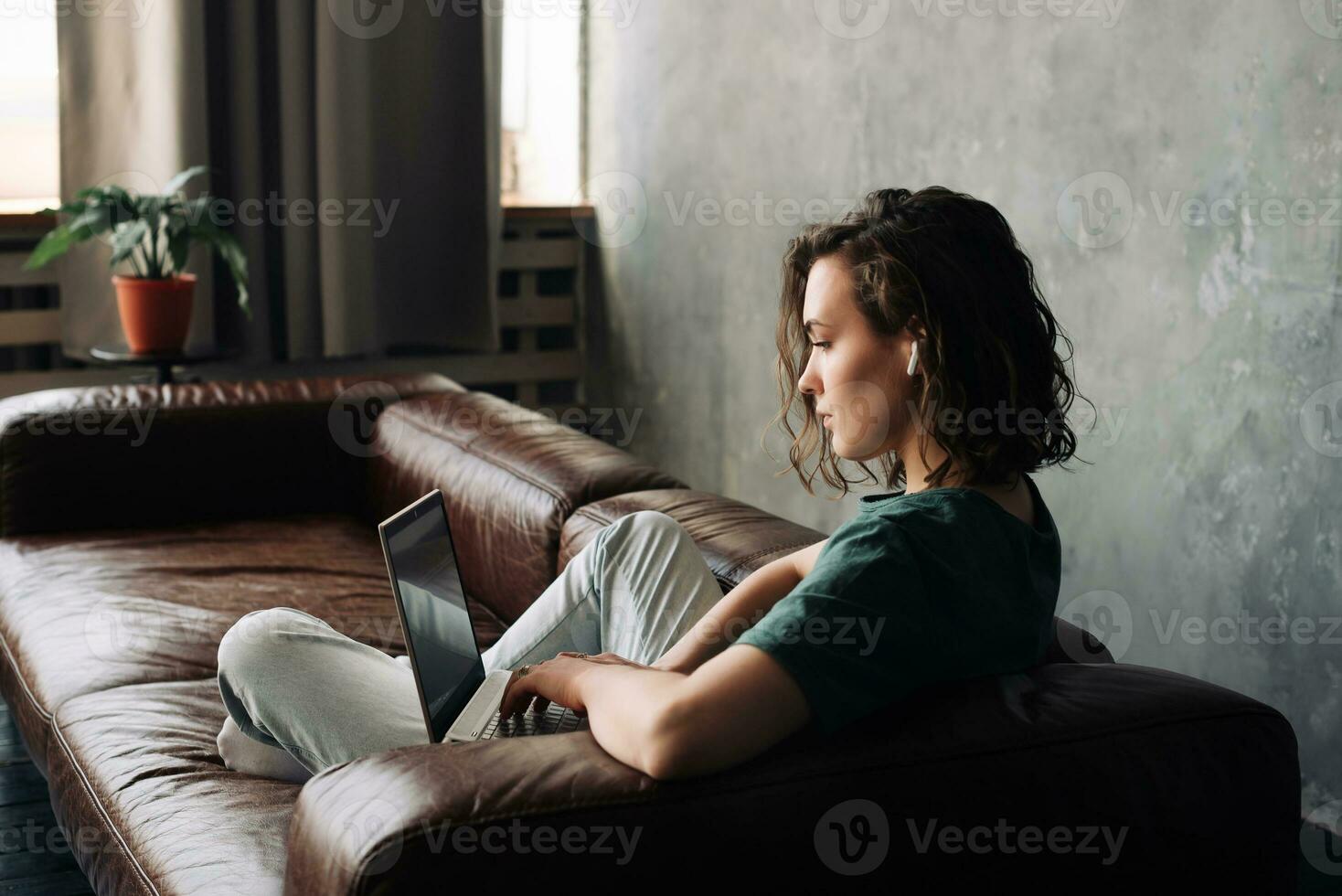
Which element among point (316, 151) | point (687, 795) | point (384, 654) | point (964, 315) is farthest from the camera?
point (316, 151)

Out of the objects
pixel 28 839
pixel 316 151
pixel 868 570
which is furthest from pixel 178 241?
pixel 868 570

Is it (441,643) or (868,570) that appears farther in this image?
(441,643)

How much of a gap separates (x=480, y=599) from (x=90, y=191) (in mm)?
1450

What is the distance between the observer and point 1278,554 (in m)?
1.86

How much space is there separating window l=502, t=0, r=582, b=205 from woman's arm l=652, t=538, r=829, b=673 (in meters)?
2.77

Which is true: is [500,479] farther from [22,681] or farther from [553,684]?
[553,684]

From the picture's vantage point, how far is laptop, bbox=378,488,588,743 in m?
1.22

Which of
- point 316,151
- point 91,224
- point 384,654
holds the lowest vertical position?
point 384,654

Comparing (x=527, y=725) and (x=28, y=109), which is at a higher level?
(x=28, y=109)

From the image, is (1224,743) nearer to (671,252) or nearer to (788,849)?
(788,849)

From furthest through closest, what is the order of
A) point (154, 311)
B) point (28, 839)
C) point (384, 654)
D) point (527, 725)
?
point (154, 311) < point (28, 839) < point (384, 654) < point (527, 725)

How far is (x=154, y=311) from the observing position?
3.07 meters

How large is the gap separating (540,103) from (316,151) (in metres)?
0.76

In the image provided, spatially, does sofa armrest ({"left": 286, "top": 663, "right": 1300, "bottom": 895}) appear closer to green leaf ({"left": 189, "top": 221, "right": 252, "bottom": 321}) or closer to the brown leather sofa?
the brown leather sofa
